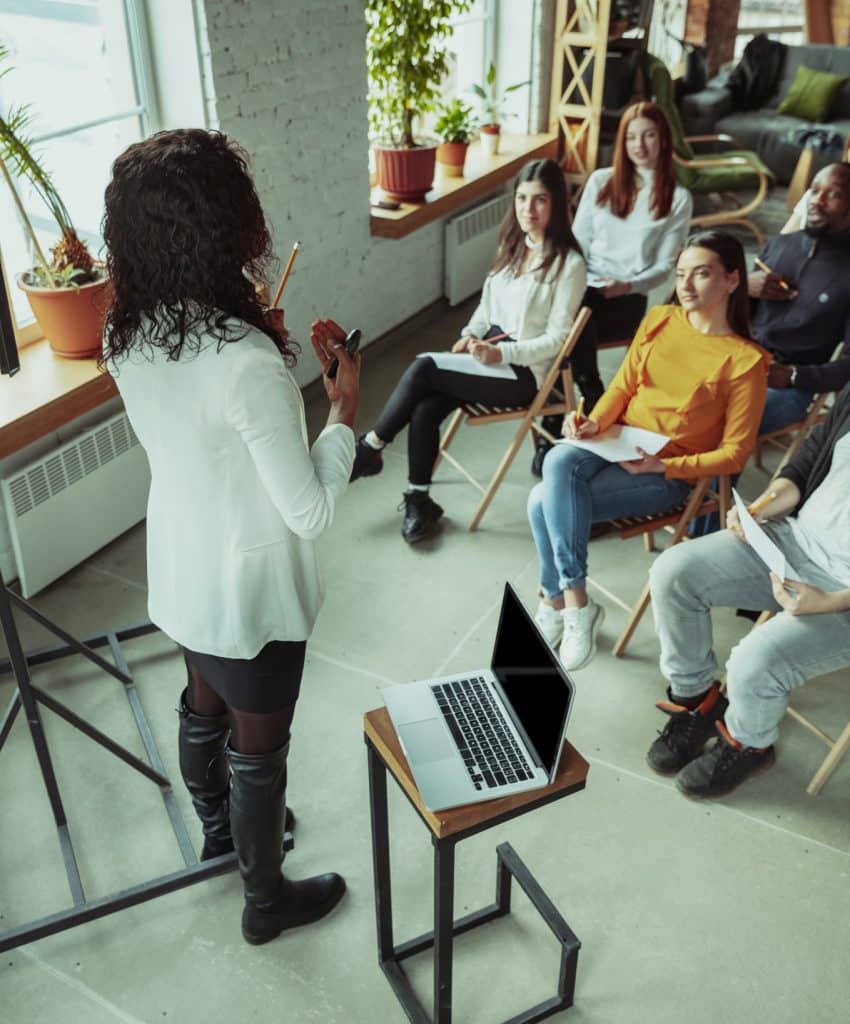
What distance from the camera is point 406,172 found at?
4613 mm

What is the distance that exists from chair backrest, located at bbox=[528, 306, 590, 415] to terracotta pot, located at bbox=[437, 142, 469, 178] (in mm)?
1872

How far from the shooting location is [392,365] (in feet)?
16.0

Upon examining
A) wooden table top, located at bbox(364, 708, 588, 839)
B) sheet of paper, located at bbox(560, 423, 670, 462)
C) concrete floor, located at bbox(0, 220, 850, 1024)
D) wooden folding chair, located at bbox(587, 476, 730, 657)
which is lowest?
concrete floor, located at bbox(0, 220, 850, 1024)

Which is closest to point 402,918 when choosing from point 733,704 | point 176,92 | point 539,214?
point 733,704

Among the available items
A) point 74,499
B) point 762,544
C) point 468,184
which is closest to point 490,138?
point 468,184

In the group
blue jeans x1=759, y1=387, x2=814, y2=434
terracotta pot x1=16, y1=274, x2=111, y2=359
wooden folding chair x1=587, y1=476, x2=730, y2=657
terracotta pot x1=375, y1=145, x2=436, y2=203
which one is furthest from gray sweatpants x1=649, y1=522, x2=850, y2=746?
terracotta pot x1=375, y1=145, x2=436, y2=203

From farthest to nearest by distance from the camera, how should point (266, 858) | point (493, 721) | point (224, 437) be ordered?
point (266, 858)
point (493, 721)
point (224, 437)

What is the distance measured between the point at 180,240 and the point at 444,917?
3.95ft

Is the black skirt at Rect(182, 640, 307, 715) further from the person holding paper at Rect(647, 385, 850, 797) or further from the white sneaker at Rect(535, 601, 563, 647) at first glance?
the white sneaker at Rect(535, 601, 563, 647)

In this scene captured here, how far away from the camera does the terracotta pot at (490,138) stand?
5414 mm

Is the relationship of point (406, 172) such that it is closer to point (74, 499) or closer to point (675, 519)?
point (74, 499)

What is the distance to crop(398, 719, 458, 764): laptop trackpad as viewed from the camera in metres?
1.78

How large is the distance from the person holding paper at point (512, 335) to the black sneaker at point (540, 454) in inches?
16.9

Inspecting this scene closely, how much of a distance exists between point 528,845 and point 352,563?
1.30 meters
